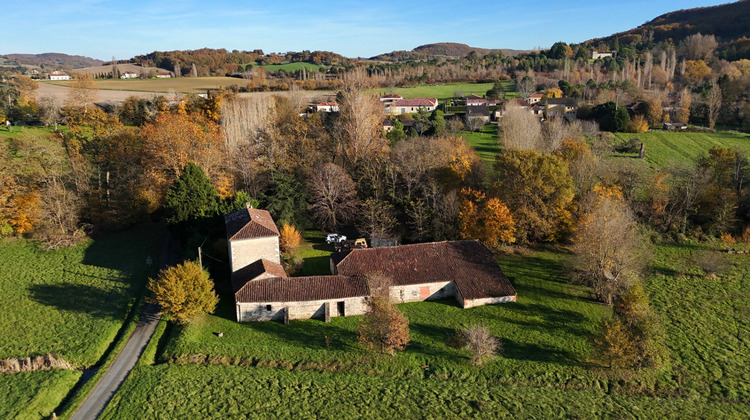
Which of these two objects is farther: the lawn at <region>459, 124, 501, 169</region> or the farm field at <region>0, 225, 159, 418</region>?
the lawn at <region>459, 124, 501, 169</region>

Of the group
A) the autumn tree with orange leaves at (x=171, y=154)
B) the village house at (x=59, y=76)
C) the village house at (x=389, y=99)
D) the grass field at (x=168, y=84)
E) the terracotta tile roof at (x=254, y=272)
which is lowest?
the terracotta tile roof at (x=254, y=272)

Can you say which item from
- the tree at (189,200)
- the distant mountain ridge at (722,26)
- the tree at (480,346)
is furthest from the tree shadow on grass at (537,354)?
the distant mountain ridge at (722,26)

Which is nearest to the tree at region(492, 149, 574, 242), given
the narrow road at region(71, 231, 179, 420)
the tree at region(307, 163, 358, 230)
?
the tree at region(307, 163, 358, 230)

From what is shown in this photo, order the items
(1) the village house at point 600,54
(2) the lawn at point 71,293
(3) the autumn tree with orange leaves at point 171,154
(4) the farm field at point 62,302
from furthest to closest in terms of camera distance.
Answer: (1) the village house at point 600,54 → (3) the autumn tree with orange leaves at point 171,154 → (2) the lawn at point 71,293 → (4) the farm field at point 62,302

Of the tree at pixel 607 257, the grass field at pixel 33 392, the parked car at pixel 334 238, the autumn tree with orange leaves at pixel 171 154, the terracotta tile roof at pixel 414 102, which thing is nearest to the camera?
the grass field at pixel 33 392

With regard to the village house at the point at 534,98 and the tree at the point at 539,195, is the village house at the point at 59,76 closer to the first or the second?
the village house at the point at 534,98

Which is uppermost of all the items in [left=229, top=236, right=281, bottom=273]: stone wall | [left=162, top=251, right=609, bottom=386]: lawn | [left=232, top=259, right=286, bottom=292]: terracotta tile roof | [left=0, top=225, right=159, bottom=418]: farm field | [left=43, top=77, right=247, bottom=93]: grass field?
[left=43, top=77, right=247, bottom=93]: grass field

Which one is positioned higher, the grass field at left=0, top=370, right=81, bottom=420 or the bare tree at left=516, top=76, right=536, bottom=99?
the bare tree at left=516, top=76, right=536, bottom=99

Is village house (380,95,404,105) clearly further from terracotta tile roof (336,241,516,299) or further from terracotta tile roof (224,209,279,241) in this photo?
terracotta tile roof (336,241,516,299)
